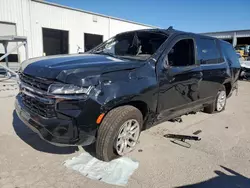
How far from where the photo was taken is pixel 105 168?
2844mm

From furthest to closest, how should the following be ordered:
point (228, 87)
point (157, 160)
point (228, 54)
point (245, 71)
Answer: point (245, 71)
point (228, 87)
point (228, 54)
point (157, 160)

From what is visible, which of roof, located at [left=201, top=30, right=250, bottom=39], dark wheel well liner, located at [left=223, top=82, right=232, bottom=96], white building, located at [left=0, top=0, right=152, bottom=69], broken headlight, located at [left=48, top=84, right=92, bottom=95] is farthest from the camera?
roof, located at [left=201, top=30, right=250, bottom=39]

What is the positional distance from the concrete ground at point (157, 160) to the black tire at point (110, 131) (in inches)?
16.1

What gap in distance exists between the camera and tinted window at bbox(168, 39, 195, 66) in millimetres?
3665

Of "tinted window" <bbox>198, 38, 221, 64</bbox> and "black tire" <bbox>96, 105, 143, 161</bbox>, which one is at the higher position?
"tinted window" <bbox>198, 38, 221, 64</bbox>

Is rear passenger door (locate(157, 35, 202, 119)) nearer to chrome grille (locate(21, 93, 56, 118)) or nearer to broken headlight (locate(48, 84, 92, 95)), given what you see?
broken headlight (locate(48, 84, 92, 95))

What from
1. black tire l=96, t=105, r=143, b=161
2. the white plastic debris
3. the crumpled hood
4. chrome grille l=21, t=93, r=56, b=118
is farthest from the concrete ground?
the crumpled hood

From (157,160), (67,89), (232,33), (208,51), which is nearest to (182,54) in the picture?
(208,51)

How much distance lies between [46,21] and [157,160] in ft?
41.7

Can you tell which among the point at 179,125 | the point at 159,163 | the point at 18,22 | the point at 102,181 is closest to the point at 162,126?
the point at 179,125

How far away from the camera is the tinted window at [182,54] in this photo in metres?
3.66

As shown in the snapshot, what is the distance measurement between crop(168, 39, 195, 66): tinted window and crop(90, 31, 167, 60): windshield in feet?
0.94

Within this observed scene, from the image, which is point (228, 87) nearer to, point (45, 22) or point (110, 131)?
point (110, 131)

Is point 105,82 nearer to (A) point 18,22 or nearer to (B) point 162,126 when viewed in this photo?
(B) point 162,126
